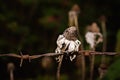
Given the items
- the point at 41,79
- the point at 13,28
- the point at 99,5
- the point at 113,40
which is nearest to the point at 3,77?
the point at 41,79

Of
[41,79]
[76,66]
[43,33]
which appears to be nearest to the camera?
[41,79]

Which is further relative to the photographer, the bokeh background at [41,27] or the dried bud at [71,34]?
the bokeh background at [41,27]

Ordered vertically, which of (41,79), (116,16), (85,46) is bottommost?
(41,79)

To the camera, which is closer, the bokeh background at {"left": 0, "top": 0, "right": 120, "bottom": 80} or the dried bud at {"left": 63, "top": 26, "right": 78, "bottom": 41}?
the dried bud at {"left": 63, "top": 26, "right": 78, "bottom": 41}

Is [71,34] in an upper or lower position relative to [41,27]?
lower

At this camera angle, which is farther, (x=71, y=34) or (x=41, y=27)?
(x=41, y=27)

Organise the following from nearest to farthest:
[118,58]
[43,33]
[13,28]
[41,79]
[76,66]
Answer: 1. [118,58]
2. [41,79]
3. [76,66]
4. [13,28]
5. [43,33]

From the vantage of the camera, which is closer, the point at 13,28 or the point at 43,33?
the point at 13,28

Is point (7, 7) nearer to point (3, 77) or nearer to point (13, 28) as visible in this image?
point (13, 28)
